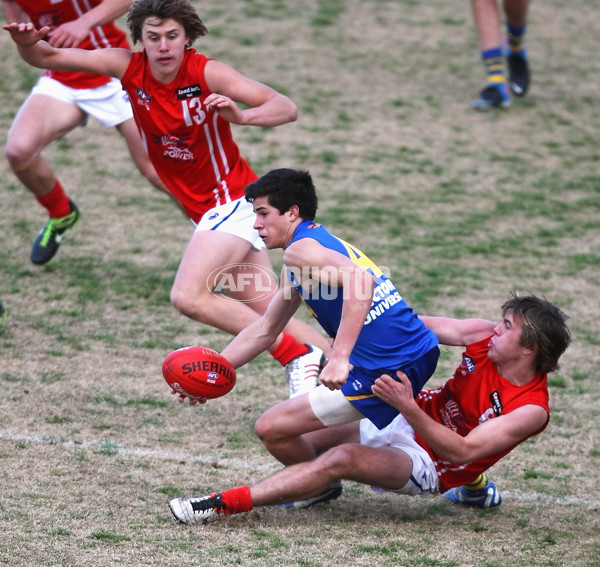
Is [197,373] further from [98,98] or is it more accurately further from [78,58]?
[98,98]

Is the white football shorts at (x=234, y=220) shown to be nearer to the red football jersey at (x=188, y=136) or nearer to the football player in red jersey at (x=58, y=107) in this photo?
the red football jersey at (x=188, y=136)

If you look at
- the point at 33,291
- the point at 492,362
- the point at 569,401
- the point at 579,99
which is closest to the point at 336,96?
the point at 579,99

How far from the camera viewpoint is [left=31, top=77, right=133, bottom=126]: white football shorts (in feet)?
22.4

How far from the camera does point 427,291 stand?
7270 millimetres

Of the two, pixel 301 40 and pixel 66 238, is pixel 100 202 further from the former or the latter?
pixel 301 40

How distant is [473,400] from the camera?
4.33 m

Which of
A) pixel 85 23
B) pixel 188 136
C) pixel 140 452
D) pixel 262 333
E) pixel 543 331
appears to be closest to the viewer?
pixel 543 331

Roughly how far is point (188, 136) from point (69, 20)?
6.66ft

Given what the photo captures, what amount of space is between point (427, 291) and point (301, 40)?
6.53 meters

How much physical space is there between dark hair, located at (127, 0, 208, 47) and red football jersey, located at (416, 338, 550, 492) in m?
2.30

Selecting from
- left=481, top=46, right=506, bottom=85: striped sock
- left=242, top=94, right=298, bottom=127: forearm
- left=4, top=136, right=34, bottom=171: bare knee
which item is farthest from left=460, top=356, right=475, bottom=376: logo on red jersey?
left=481, top=46, right=506, bottom=85: striped sock

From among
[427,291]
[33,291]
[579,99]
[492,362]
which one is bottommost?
[579,99]

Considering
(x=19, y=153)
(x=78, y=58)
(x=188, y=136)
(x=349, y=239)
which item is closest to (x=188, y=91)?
(x=188, y=136)

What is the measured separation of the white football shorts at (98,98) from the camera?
683 cm
